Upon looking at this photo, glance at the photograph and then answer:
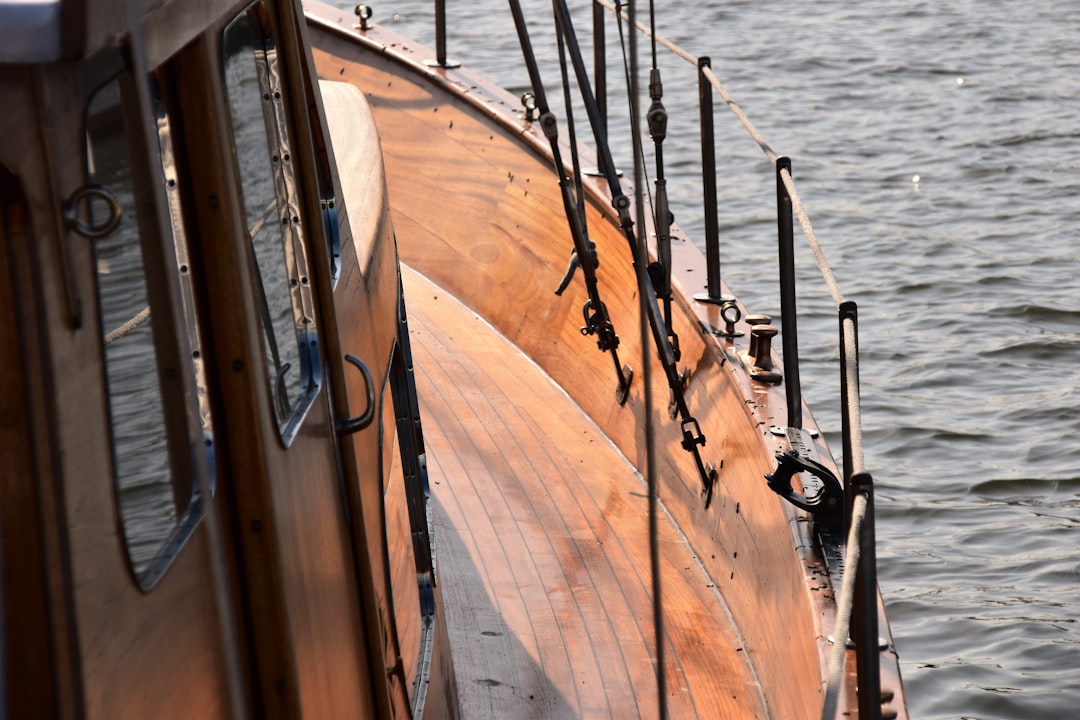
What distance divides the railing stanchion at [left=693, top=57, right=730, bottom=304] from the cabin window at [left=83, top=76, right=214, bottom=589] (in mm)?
2030

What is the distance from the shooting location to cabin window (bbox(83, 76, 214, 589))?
1079mm

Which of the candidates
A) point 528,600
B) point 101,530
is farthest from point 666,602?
point 101,530

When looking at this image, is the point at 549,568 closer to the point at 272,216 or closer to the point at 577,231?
the point at 577,231

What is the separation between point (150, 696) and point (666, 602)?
197 centimetres

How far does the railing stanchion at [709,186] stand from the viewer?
3.10 m

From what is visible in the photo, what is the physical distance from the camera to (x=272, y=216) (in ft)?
4.94

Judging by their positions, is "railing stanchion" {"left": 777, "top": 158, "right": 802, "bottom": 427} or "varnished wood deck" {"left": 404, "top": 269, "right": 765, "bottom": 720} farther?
"varnished wood deck" {"left": 404, "top": 269, "right": 765, "bottom": 720}

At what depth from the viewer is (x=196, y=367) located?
1283 mm

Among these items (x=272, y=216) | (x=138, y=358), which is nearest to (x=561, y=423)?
(x=272, y=216)

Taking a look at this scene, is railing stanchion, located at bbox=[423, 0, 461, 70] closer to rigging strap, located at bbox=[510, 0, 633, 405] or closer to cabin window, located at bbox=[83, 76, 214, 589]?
rigging strap, located at bbox=[510, 0, 633, 405]

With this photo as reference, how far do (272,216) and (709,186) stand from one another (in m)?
1.82

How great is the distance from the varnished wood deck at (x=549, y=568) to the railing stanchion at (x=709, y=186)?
0.55 meters

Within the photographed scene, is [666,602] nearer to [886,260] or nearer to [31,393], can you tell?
[31,393]

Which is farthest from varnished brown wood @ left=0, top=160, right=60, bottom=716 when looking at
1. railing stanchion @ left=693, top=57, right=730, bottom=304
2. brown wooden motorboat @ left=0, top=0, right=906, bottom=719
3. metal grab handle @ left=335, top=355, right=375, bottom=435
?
railing stanchion @ left=693, top=57, right=730, bottom=304
